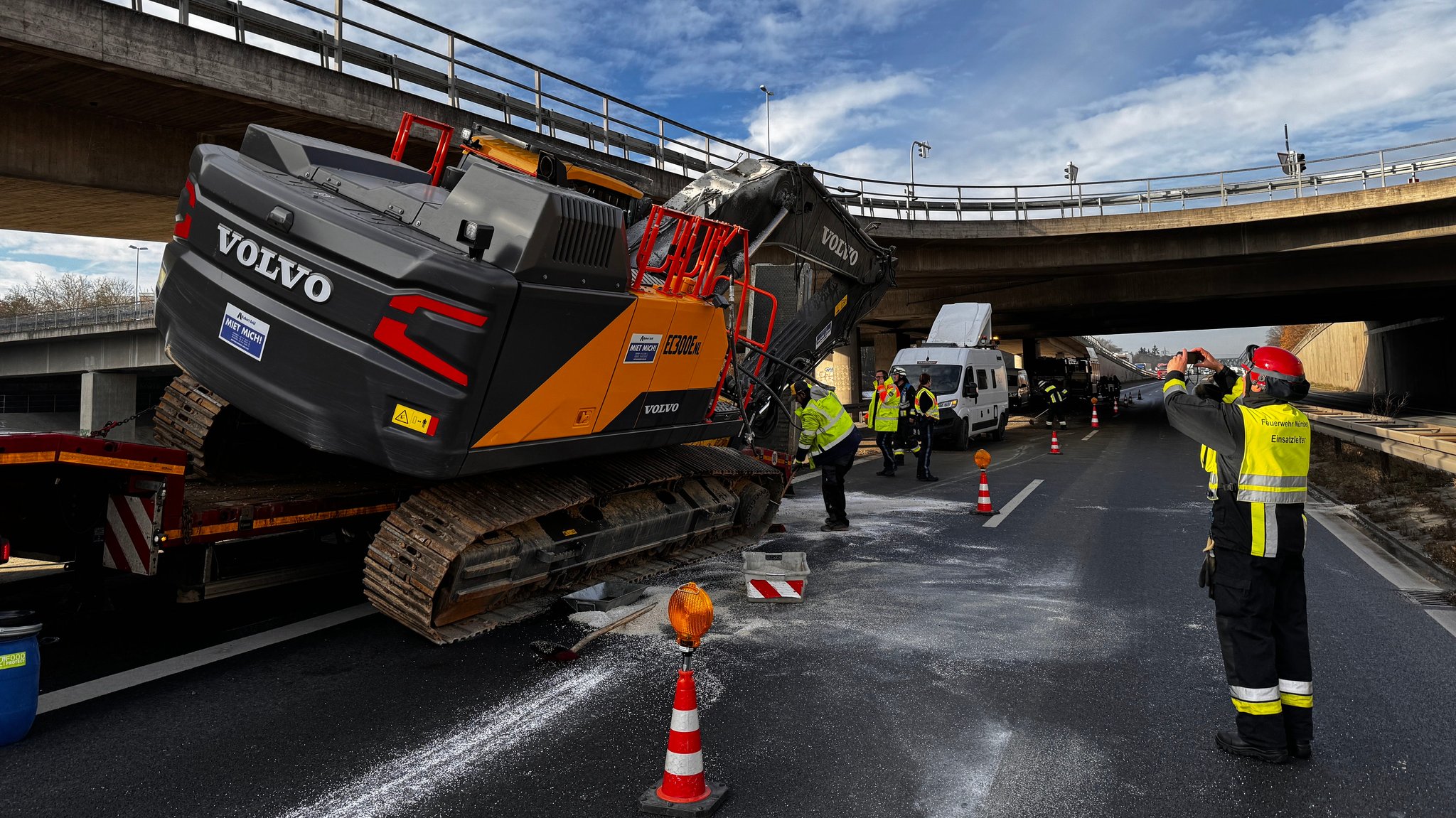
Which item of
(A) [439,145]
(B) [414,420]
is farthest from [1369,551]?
(A) [439,145]

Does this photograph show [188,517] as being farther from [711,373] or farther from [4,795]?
[711,373]

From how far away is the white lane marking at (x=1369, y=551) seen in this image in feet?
23.9

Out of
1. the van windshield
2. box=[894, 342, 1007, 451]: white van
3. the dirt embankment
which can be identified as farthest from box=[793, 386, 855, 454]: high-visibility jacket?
the van windshield

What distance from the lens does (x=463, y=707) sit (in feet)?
14.8

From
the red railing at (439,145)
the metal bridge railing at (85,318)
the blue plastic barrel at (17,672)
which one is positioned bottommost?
the blue plastic barrel at (17,672)

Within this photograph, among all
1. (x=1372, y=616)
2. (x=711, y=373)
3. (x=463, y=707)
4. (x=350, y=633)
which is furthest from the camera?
(x=711, y=373)

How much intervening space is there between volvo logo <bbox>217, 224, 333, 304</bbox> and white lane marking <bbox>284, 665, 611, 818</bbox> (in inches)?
90.3

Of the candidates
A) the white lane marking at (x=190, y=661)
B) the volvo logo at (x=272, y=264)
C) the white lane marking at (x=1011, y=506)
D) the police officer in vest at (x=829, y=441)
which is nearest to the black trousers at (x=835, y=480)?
the police officer in vest at (x=829, y=441)

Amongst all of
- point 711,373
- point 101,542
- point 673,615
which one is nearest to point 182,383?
point 101,542

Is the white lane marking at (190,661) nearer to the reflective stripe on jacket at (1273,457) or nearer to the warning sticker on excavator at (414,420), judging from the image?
the warning sticker on excavator at (414,420)

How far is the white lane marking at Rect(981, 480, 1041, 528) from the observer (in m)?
10.4

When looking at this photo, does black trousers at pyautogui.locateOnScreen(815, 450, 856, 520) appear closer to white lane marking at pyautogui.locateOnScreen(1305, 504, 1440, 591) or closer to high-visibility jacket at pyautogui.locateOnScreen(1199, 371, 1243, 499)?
white lane marking at pyautogui.locateOnScreen(1305, 504, 1440, 591)

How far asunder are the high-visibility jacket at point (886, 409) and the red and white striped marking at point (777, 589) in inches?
347

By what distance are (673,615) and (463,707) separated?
1.64 meters
